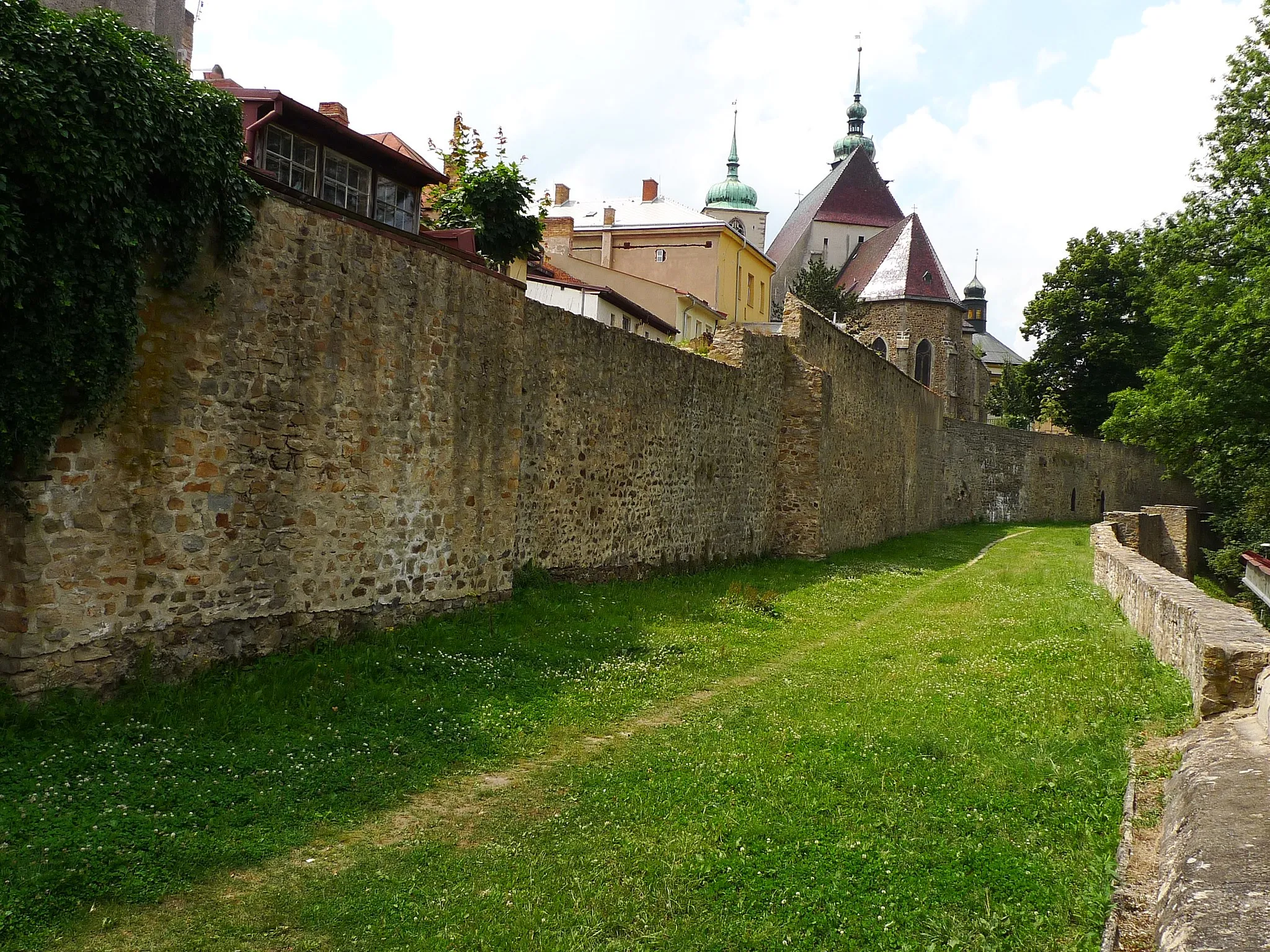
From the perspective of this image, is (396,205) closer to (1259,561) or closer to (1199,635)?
(1199,635)

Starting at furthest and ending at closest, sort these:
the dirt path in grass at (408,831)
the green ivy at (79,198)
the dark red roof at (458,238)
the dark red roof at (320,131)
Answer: the dark red roof at (458,238), the dark red roof at (320,131), the green ivy at (79,198), the dirt path in grass at (408,831)

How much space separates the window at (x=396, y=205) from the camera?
11711 millimetres

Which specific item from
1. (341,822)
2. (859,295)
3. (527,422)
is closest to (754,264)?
(859,295)

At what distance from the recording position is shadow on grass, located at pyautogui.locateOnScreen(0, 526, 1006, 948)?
4.49 meters

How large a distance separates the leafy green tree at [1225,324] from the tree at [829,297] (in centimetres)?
2623

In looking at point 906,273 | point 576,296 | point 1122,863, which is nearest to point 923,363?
point 906,273

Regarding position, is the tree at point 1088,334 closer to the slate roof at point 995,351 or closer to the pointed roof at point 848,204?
the pointed roof at point 848,204

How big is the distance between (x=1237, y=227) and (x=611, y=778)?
22.8 meters

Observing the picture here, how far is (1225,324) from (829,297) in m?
31.5

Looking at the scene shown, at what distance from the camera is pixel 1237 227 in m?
22.2

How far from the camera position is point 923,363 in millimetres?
54969

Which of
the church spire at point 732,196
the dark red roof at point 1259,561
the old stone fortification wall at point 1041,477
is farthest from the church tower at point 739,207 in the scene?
the dark red roof at point 1259,561

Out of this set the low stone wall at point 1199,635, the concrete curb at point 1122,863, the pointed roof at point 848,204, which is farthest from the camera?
the pointed roof at point 848,204

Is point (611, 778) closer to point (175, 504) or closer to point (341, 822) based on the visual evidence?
point (341, 822)
